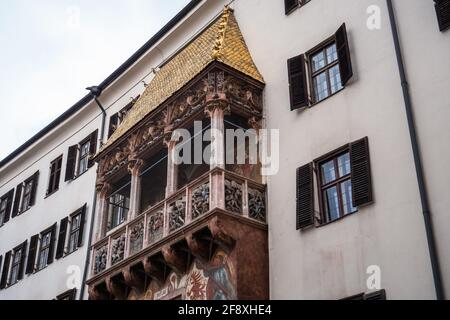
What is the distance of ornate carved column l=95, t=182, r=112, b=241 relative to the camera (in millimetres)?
17734

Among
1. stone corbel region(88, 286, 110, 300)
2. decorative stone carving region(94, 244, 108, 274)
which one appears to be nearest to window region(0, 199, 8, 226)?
decorative stone carving region(94, 244, 108, 274)

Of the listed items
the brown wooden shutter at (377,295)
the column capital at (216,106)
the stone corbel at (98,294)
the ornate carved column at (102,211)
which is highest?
the column capital at (216,106)

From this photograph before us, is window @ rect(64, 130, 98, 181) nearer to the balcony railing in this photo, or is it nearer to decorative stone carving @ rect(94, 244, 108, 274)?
decorative stone carving @ rect(94, 244, 108, 274)

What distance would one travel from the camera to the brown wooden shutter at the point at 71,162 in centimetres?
2447

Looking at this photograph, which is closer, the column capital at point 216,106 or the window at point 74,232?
the column capital at point 216,106

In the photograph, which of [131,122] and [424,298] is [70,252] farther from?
[424,298]

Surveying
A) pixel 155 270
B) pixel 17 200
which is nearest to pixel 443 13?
pixel 155 270

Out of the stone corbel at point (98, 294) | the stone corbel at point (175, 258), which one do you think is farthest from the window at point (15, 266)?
the stone corbel at point (175, 258)

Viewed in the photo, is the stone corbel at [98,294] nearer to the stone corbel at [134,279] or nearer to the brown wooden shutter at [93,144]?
the stone corbel at [134,279]

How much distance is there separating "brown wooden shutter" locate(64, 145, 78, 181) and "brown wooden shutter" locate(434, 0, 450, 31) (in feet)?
51.4

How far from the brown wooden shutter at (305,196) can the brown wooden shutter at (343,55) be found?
2107mm

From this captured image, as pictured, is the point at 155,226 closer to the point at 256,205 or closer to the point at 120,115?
the point at 256,205

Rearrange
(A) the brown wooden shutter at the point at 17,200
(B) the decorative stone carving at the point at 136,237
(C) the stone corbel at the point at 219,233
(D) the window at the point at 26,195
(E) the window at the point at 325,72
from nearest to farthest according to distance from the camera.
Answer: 1. (C) the stone corbel at the point at 219,233
2. (E) the window at the point at 325,72
3. (B) the decorative stone carving at the point at 136,237
4. (D) the window at the point at 26,195
5. (A) the brown wooden shutter at the point at 17,200

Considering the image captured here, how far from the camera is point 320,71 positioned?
1530 centimetres
